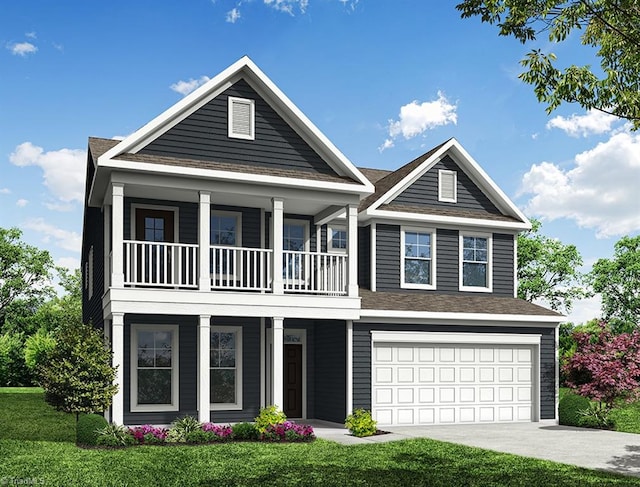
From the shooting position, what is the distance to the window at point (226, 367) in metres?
21.3

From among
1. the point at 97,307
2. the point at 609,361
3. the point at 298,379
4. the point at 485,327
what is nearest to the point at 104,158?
the point at 97,307

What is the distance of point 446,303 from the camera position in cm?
2342

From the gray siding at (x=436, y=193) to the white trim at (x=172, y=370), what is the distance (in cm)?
785

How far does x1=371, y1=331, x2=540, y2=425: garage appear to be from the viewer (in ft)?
71.7

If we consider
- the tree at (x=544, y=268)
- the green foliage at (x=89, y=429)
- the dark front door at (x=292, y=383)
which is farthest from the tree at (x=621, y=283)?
the green foliage at (x=89, y=429)

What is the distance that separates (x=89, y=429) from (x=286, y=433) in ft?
13.9

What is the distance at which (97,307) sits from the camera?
23172mm

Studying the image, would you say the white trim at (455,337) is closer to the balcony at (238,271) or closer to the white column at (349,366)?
the white column at (349,366)

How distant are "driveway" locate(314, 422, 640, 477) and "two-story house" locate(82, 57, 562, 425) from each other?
3.80ft

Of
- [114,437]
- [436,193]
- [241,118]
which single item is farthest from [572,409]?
[114,437]

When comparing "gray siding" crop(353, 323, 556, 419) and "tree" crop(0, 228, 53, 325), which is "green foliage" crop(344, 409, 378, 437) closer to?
"gray siding" crop(353, 323, 556, 419)

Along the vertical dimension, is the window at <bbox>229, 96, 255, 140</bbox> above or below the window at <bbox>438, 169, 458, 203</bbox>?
above

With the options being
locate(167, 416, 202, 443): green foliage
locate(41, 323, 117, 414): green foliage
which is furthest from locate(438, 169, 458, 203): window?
locate(41, 323, 117, 414): green foliage

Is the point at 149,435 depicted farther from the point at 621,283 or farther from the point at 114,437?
the point at 621,283
